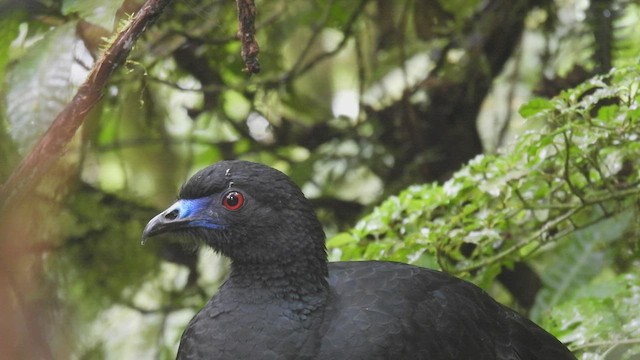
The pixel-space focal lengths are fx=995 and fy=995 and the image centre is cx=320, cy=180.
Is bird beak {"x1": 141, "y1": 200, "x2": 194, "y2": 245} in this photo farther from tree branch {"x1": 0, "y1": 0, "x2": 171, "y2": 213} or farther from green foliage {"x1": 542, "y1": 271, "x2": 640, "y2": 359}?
green foliage {"x1": 542, "y1": 271, "x2": 640, "y2": 359}

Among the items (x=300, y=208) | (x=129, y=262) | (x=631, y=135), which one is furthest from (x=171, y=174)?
(x=631, y=135)

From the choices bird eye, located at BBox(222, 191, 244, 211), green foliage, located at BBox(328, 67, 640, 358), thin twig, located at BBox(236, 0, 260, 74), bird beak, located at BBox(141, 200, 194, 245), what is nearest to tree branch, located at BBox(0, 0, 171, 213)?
thin twig, located at BBox(236, 0, 260, 74)

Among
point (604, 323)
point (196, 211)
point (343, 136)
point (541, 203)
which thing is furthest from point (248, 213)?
point (343, 136)

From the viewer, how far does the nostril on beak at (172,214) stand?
345cm

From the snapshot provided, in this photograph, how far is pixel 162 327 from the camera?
569cm

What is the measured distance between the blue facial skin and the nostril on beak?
0.01 meters

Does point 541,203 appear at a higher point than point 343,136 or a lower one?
lower

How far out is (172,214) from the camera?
3465 millimetres

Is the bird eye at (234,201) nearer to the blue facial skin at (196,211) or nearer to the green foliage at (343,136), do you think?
the blue facial skin at (196,211)

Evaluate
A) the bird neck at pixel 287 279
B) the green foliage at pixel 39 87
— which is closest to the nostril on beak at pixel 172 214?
the bird neck at pixel 287 279

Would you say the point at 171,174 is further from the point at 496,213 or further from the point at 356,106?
the point at 496,213

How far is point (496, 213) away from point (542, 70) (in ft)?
6.72

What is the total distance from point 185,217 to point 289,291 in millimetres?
445

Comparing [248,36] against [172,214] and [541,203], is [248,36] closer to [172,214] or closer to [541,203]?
[172,214]
